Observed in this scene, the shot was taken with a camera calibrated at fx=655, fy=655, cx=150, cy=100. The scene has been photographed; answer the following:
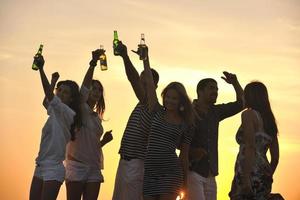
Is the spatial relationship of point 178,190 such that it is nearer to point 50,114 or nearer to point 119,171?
point 119,171

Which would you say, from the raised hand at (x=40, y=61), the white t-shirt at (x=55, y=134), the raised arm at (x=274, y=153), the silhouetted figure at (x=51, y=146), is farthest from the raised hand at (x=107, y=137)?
the raised arm at (x=274, y=153)

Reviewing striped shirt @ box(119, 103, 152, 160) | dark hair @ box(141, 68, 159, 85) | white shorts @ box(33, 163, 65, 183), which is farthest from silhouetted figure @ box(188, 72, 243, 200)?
white shorts @ box(33, 163, 65, 183)

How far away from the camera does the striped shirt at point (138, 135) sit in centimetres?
795

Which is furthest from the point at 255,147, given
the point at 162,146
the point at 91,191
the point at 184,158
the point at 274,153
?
the point at 91,191

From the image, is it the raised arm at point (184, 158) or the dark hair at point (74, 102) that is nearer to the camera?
the raised arm at point (184, 158)

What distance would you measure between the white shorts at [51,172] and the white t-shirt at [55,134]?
0.05 metres

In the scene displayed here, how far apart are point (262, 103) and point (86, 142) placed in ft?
8.72

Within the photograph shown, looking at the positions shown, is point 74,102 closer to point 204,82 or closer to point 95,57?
point 95,57

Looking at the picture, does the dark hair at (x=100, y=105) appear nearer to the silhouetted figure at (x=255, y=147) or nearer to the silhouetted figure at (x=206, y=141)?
the silhouetted figure at (x=206, y=141)

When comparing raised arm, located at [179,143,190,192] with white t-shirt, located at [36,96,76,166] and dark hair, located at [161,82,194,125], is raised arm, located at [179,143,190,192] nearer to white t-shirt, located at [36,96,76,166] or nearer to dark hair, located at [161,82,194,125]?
dark hair, located at [161,82,194,125]

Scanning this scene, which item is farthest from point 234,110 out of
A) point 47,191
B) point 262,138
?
point 47,191

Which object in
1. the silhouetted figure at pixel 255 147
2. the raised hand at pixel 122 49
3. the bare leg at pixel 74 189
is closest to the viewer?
the silhouetted figure at pixel 255 147

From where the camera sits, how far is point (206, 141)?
8766 mm

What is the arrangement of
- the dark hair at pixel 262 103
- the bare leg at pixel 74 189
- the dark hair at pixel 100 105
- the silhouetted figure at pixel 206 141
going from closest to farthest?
the dark hair at pixel 262 103
the silhouetted figure at pixel 206 141
the bare leg at pixel 74 189
the dark hair at pixel 100 105
